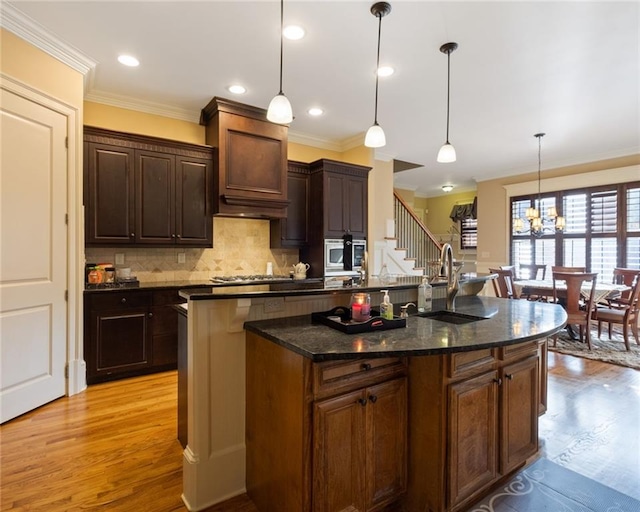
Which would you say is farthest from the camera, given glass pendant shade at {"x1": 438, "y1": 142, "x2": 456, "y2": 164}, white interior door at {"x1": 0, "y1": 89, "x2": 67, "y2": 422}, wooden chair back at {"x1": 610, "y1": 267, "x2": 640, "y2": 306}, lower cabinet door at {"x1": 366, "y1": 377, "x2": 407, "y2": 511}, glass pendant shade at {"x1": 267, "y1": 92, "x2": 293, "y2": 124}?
wooden chair back at {"x1": 610, "y1": 267, "x2": 640, "y2": 306}

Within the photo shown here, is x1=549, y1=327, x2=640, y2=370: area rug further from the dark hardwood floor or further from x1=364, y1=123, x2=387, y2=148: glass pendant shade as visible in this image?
x1=364, y1=123, x2=387, y2=148: glass pendant shade

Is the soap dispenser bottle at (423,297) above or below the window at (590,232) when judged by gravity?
below

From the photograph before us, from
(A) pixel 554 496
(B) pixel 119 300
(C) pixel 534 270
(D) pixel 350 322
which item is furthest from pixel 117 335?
(C) pixel 534 270

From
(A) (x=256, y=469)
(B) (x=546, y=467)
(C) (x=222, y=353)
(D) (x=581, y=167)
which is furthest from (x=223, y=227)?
(D) (x=581, y=167)

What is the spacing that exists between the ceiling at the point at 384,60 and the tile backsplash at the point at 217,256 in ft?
5.12

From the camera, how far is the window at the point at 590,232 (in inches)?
219

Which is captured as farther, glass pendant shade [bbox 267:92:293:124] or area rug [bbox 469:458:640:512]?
glass pendant shade [bbox 267:92:293:124]

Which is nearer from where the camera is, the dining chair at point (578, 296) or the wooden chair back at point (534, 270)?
the dining chair at point (578, 296)

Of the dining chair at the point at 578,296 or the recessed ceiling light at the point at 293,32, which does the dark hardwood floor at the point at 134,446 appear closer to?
the dining chair at the point at 578,296

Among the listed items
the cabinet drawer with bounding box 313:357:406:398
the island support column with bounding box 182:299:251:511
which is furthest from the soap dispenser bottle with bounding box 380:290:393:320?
the island support column with bounding box 182:299:251:511

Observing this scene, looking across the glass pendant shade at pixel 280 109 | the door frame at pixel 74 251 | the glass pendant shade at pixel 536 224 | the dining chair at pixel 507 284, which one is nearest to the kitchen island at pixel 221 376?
the glass pendant shade at pixel 280 109

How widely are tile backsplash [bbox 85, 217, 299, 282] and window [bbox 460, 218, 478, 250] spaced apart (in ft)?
18.8

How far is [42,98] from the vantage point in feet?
9.21

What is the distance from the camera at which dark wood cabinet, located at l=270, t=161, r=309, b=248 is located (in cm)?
476
